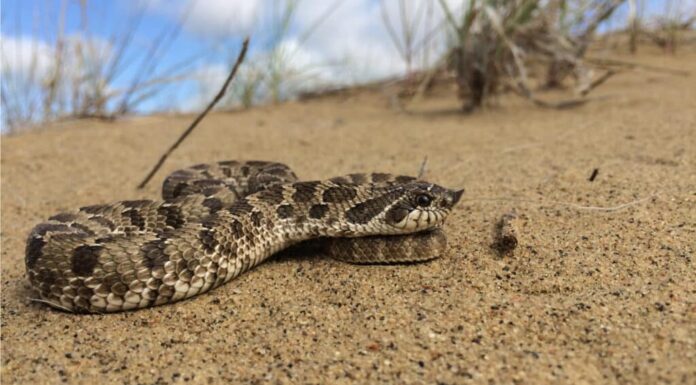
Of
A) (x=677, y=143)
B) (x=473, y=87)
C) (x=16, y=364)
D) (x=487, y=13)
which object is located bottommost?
(x=16, y=364)

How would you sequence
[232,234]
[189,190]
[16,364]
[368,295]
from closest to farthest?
[16,364], [368,295], [232,234], [189,190]

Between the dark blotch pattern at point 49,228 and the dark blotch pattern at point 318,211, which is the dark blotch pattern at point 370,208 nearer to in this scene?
the dark blotch pattern at point 318,211

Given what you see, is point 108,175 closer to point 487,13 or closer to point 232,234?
point 232,234

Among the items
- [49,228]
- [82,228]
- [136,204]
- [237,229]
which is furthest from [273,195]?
[49,228]

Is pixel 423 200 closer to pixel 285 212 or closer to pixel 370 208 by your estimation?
pixel 370 208

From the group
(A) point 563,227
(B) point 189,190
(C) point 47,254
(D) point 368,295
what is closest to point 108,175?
(B) point 189,190

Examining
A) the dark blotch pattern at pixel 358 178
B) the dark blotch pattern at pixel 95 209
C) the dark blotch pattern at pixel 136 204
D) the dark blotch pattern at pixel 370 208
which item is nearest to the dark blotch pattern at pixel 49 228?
the dark blotch pattern at pixel 95 209
